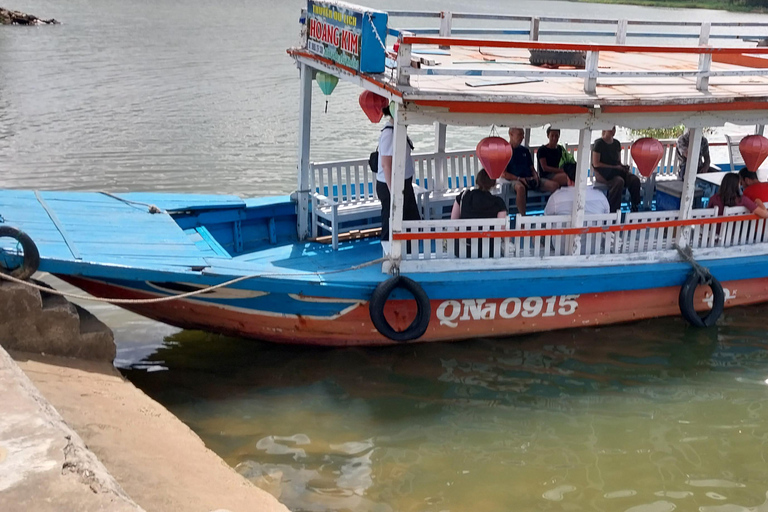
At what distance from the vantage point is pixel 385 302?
6840mm

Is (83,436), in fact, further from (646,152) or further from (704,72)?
(704,72)

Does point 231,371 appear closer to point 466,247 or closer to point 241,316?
point 241,316

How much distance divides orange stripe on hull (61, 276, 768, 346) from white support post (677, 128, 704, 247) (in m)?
0.55

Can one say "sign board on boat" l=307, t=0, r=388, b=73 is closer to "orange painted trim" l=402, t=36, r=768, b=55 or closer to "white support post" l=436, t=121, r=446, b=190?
"orange painted trim" l=402, t=36, r=768, b=55

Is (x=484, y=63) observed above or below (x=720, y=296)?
above

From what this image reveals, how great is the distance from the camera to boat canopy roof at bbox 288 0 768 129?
20.9ft

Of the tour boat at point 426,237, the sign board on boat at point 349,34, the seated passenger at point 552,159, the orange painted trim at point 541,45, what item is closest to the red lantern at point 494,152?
the tour boat at point 426,237

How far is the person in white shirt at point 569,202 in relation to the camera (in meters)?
7.51

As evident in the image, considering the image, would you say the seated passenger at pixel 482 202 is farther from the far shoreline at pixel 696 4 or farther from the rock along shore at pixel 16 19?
the far shoreline at pixel 696 4

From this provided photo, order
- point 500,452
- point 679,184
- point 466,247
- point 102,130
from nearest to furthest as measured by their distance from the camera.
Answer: point 500,452 < point 466,247 < point 679,184 < point 102,130

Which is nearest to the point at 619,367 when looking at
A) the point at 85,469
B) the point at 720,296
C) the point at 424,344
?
the point at 720,296

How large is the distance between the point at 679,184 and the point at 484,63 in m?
2.46

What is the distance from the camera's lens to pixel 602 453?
614 cm

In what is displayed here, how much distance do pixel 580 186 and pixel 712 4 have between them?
40377 mm
